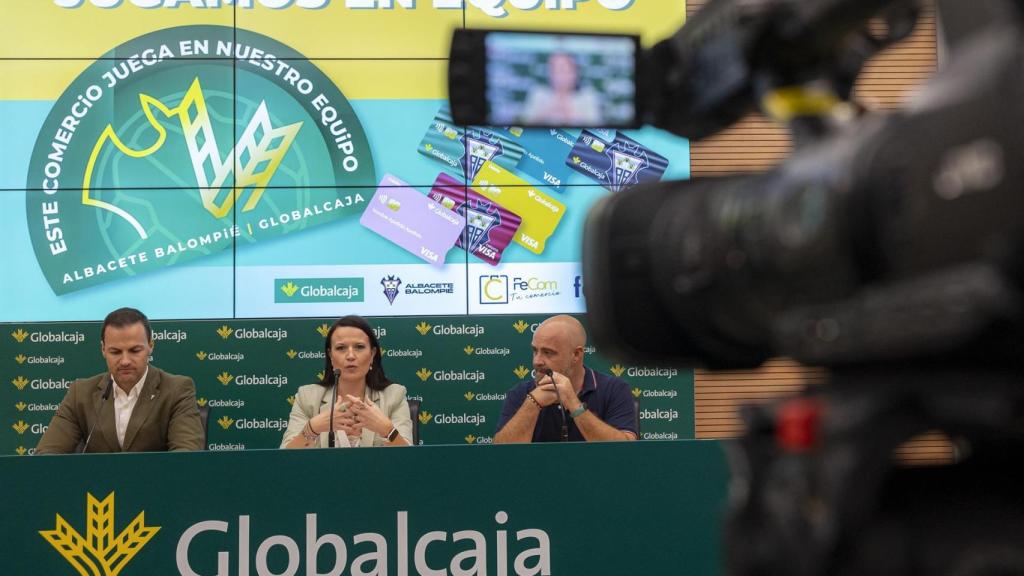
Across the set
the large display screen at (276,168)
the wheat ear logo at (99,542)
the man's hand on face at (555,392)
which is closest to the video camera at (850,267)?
the wheat ear logo at (99,542)

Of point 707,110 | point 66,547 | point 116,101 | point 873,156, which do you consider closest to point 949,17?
point 873,156

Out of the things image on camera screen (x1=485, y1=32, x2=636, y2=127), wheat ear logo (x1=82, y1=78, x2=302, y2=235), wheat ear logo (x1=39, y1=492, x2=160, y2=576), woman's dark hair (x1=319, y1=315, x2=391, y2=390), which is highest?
wheat ear logo (x1=82, y1=78, x2=302, y2=235)

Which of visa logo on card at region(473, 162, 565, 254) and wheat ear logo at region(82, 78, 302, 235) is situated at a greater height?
wheat ear logo at region(82, 78, 302, 235)

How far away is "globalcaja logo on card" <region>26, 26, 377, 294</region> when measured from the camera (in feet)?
19.7

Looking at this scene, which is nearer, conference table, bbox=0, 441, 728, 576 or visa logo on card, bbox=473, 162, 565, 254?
conference table, bbox=0, 441, 728, 576

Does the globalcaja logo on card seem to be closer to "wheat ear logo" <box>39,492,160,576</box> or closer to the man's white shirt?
the man's white shirt

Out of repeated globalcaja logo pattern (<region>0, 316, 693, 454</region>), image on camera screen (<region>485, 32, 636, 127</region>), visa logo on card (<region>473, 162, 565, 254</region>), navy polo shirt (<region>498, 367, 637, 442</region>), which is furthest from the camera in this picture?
visa logo on card (<region>473, 162, 565, 254</region>)

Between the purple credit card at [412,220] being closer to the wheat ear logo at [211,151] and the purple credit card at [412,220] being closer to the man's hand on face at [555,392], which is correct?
the wheat ear logo at [211,151]

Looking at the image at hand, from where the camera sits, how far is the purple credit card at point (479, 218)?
6145mm

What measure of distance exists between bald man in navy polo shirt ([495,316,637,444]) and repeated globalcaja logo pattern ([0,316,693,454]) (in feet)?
5.13

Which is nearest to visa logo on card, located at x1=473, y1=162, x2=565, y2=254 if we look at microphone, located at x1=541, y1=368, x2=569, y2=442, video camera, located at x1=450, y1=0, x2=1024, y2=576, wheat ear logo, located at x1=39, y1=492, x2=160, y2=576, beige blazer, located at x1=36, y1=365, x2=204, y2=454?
microphone, located at x1=541, y1=368, x2=569, y2=442

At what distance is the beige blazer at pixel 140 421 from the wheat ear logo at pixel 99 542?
1.35 metres

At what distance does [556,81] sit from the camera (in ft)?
3.67

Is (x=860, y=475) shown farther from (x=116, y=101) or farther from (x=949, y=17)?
(x=116, y=101)
